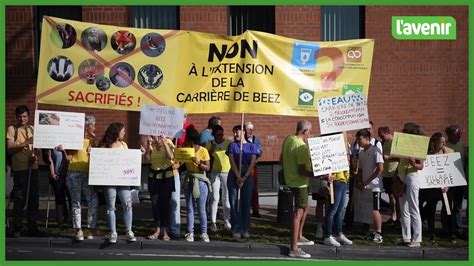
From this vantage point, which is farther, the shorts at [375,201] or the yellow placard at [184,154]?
the shorts at [375,201]

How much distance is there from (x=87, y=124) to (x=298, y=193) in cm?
331

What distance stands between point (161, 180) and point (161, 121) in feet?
2.83

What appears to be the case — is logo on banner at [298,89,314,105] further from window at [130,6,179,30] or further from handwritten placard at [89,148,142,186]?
window at [130,6,179,30]

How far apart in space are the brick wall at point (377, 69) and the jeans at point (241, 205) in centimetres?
419

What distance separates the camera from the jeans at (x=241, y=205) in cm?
967

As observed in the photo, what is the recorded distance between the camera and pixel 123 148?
9.28 m

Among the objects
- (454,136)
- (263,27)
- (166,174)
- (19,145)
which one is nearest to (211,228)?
(166,174)

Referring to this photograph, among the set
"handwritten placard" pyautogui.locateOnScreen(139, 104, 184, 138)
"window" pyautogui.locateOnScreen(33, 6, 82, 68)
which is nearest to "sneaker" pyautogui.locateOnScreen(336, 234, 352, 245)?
"handwritten placard" pyautogui.locateOnScreen(139, 104, 184, 138)

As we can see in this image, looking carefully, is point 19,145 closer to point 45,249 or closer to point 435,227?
point 45,249

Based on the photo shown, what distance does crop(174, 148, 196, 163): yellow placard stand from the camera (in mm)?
9328

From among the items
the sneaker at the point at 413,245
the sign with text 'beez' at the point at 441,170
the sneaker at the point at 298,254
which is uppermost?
the sign with text 'beez' at the point at 441,170

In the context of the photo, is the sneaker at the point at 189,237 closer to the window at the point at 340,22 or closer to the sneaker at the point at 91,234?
the sneaker at the point at 91,234

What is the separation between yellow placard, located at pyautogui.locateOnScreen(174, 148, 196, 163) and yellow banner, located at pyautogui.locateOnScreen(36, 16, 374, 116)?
0.78m

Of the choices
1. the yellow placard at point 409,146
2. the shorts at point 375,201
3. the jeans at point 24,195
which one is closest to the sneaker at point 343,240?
the shorts at point 375,201
